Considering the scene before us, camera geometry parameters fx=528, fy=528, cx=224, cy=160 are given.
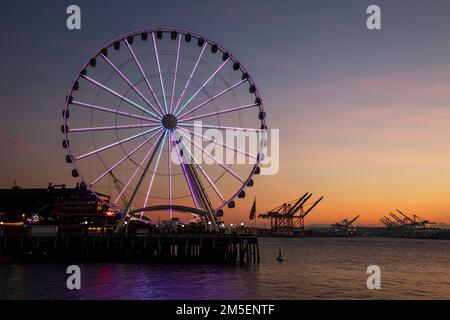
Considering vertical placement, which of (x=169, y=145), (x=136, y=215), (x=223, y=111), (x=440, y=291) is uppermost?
(x=223, y=111)

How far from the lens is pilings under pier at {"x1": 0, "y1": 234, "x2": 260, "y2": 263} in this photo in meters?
62.3

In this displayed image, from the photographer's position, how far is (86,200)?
93.6 metres

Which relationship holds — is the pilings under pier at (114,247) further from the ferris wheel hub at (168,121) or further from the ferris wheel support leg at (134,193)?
the ferris wheel hub at (168,121)

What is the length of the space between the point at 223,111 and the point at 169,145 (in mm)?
6305

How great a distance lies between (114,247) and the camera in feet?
212

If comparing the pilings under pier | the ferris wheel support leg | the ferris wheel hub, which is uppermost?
the ferris wheel hub

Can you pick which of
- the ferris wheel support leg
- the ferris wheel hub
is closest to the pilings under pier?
the ferris wheel support leg

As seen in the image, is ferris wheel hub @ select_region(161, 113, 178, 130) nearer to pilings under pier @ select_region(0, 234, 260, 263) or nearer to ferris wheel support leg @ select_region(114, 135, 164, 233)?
ferris wheel support leg @ select_region(114, 135, 164, 233)

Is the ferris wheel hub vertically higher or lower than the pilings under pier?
higher

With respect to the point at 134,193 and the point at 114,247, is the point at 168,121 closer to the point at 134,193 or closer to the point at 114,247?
the point at 134,193

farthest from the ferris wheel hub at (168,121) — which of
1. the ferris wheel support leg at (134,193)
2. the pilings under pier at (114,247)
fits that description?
the pilings under pier at (114,247)
